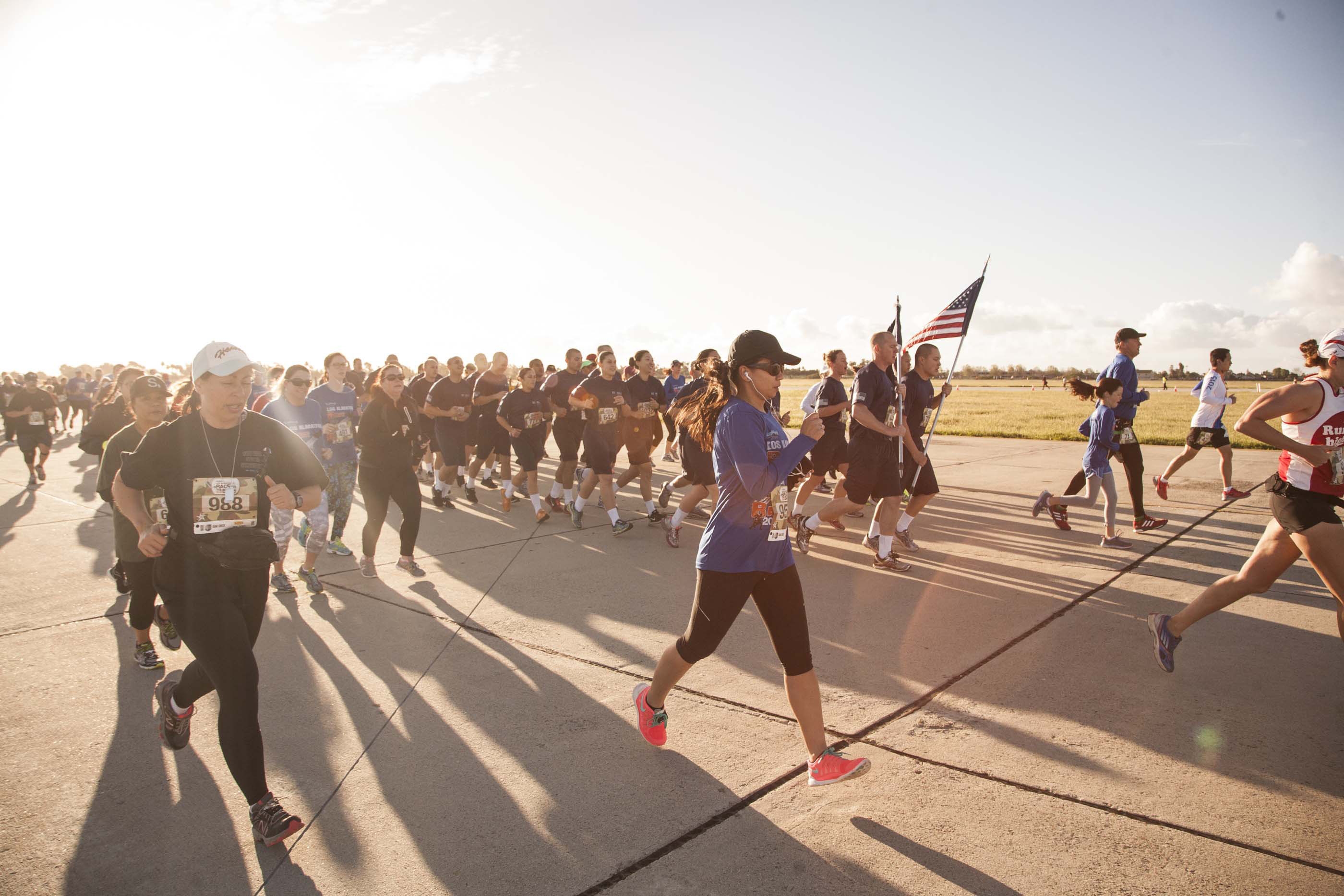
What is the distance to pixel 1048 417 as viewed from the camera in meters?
27.2

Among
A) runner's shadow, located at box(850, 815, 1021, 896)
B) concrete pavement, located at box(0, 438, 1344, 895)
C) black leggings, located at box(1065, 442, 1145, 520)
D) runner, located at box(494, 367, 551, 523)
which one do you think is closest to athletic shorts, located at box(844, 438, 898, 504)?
concrete pavement, located at box(0, 438, 1344, 895)

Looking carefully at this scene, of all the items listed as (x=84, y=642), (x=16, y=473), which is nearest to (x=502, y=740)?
(x=84, y=642)

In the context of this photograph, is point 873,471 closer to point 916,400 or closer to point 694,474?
point 916,400

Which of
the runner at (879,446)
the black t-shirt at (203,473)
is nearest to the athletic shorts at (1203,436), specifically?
the runner at (879,446)

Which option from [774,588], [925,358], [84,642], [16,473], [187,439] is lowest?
[16,473]

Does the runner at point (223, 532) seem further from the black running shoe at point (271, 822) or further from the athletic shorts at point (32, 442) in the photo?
the athletic shorts at point (32, 442)

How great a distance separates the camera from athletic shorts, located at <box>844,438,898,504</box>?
681cm

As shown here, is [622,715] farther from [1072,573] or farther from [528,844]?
[1072,573]

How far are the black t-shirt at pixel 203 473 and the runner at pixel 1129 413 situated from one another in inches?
295

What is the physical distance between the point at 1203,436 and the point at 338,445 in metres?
10.0

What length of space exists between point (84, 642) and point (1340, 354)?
25.3 ft

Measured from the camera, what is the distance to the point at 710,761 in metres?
3.50

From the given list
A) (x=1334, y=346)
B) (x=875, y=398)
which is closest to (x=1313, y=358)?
(x=1334, y=346)

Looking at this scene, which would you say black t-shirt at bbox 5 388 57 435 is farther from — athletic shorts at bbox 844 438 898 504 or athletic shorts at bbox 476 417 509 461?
athletic shorts at bbox 844 438 898 504
